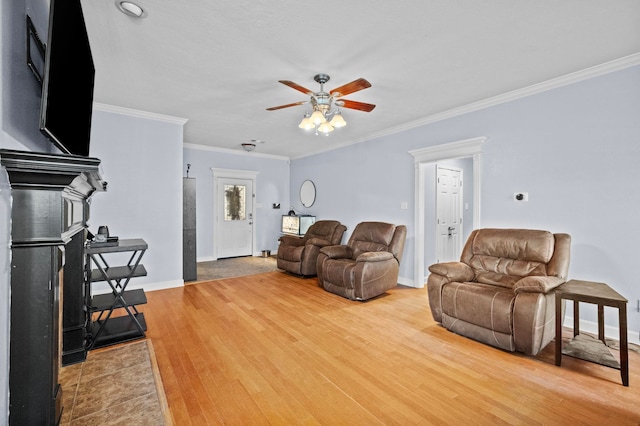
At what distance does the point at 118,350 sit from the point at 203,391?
3.86 ft

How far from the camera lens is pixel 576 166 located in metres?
3.05

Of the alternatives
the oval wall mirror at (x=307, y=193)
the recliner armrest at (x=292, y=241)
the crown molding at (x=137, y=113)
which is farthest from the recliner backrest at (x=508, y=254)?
the crown molding at (x=137, y=113)

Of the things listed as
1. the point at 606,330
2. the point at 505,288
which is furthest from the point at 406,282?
the point at 606,330

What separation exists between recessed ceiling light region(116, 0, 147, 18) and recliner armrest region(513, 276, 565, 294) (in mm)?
3665

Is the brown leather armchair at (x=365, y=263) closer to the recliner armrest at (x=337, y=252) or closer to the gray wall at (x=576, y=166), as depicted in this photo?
the recliner armrest at (x=337, y=252)

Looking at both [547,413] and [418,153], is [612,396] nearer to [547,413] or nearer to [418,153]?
[547,413]

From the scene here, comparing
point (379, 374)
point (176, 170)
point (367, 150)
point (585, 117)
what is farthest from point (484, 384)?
point (176, 170)

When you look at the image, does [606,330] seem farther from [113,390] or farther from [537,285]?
[113,390]

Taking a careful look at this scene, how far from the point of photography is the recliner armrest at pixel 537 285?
2424 mm

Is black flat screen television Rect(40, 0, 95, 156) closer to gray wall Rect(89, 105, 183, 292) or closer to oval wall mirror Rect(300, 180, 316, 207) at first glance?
gray wall Rect(89, 105, 183, 292)

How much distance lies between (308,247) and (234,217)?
278 cm

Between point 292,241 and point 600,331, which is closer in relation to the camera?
point 600,331

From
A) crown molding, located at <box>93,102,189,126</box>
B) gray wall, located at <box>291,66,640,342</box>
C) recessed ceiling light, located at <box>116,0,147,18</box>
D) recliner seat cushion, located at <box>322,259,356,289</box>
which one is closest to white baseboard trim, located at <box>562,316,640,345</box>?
gray wall, located at <box>291,66,640,342</box>

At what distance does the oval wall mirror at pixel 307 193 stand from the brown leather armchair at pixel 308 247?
42.1 inches
